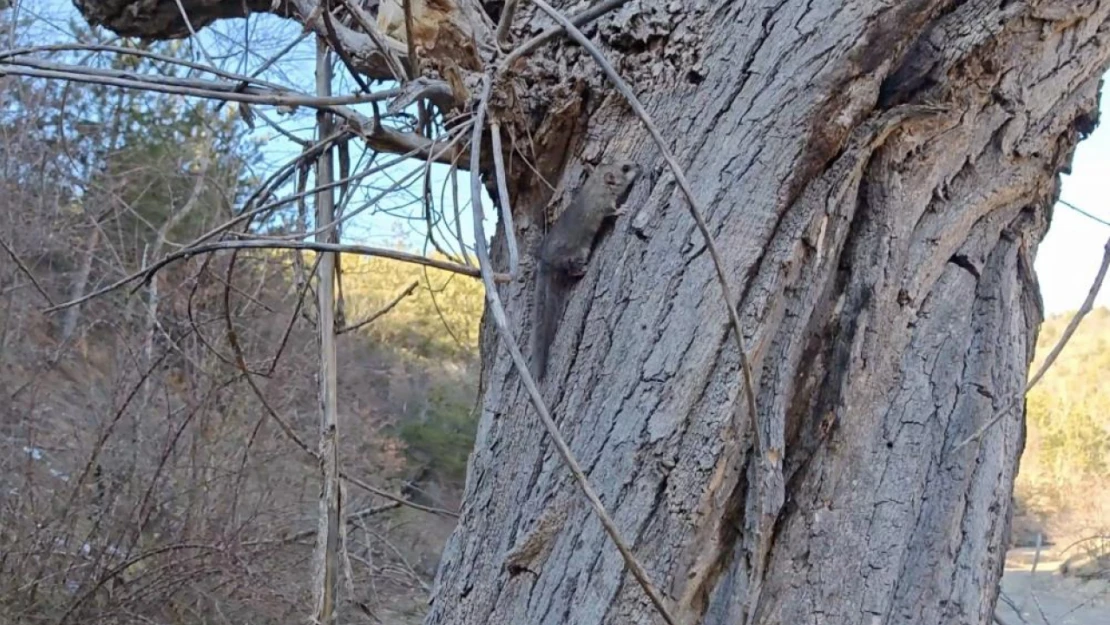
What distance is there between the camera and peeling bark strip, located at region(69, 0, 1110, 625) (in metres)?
1.16

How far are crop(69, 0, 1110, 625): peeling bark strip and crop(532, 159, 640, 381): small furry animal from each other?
0.08ft

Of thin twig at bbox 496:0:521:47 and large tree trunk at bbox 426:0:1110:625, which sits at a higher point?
thin twig at bbox 496:0:521:47

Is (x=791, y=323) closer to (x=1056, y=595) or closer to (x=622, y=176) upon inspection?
(x=622, y=176)

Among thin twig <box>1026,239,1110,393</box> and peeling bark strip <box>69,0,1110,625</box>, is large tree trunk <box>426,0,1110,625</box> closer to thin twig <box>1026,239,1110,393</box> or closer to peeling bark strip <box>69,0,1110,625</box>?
peeling bark strip <box>69,0,1110,625</box>

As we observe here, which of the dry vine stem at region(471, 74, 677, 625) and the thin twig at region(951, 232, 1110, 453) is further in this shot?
the thin twig at region(951, 232, 1110, 453)

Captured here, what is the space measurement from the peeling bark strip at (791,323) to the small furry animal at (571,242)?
25 millimetres

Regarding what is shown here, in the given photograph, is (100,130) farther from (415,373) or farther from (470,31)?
(470,31)

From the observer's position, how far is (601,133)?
1.38 meters

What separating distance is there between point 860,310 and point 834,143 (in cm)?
22

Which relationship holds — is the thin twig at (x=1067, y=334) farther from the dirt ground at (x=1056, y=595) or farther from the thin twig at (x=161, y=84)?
the dirt ground at (x=1056, y=595)

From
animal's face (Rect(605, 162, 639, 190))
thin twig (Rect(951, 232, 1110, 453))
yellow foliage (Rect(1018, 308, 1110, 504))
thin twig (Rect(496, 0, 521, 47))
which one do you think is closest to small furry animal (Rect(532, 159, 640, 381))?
animal's face (Rect(605, 162, 639, 190))

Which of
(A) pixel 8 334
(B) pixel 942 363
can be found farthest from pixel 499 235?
(A) pixel 8 334

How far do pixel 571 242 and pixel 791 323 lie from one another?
0.32 metres

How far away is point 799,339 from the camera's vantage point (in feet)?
4.04
